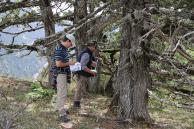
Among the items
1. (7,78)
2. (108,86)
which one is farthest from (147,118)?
(7,78)

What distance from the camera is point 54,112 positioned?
12.4 meters

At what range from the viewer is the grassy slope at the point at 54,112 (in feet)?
35.9

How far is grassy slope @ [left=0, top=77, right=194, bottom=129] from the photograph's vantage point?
35.9 feet

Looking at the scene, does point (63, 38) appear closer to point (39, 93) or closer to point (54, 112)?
point (54, 112)

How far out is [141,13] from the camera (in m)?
10.7

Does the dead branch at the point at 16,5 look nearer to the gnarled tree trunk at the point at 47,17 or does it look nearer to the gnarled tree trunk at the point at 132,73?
the gnarled tree trunk at the point at 47,17

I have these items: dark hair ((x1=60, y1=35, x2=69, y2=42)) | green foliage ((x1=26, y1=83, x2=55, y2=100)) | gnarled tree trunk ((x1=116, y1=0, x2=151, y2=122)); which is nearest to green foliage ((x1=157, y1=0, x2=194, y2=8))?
gnarled tree trunk ((x1=116, y1=0, x2=151, y2=122))

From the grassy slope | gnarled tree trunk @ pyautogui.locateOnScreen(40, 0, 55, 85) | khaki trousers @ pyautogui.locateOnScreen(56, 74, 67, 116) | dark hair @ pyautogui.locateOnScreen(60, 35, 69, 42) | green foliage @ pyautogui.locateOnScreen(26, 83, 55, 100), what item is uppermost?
gnarled tree trunk @ pyautogui.locateOnScreen(40, 0, 55, 85)

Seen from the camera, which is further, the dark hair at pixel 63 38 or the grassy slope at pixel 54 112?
the dark hair at pixel 63 38

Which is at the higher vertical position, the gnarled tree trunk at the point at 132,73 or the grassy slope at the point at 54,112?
the gnarled tree trunk at the point at 132,73

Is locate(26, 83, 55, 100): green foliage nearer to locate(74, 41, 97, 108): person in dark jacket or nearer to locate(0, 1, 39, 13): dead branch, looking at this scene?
locate(74, 41, 97, 108): person in dark jacket

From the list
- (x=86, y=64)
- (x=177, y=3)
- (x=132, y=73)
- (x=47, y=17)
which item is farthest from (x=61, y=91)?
(x=47, y=17)

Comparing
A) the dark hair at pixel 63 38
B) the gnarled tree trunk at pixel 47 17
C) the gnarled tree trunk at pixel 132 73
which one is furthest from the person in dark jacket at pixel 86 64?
the gnarled tree trunk at pixel 47 17

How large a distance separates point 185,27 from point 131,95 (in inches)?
88.8
